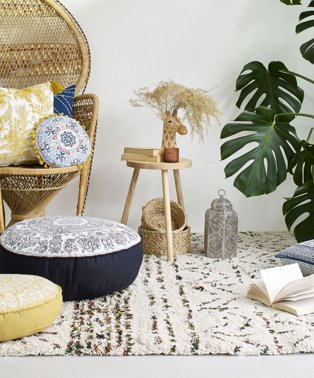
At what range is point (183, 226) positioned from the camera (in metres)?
3.35

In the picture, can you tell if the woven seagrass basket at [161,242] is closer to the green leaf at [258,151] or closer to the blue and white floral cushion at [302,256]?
the green leaf at [258,151]

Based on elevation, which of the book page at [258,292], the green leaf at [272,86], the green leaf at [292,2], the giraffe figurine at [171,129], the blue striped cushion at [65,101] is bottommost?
the book page at [258,292]

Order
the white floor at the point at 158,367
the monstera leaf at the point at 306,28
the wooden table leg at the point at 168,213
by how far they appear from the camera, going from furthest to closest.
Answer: the monstera leaf at the point at 306,28 < the wooden table leg at the point at 168,213 < the white floor at the point at 158,367

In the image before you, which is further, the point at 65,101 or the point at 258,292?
the point at 65,101

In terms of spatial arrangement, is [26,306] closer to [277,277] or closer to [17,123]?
[277,277]

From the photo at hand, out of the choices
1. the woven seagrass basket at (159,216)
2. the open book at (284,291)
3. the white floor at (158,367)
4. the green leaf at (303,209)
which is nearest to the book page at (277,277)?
the open book at (284,291)

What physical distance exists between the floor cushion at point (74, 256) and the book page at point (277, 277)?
0.51 metres

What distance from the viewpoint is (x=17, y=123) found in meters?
3.07

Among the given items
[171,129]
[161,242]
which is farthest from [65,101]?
[161,242]

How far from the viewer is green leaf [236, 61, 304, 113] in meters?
3.64

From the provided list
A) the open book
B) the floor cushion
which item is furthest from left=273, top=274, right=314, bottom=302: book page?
the floor cushion

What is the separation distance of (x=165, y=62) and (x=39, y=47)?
27.6 inches

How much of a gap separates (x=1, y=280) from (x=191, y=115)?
141cm

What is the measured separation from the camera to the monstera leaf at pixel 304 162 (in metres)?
3.29
